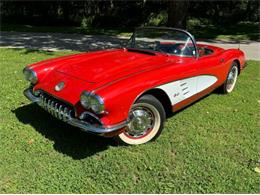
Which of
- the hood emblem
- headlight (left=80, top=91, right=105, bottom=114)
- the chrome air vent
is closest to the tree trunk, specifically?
the chrome air vent

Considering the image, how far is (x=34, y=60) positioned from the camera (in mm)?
8305

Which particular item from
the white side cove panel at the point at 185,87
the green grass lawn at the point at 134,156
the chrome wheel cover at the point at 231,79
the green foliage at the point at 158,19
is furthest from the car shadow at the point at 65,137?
the green foliage at the point at 158,19

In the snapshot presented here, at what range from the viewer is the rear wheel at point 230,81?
5.64 m

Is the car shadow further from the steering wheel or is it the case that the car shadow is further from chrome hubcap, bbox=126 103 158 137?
the steering wheel

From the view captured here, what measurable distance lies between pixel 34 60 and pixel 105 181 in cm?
594

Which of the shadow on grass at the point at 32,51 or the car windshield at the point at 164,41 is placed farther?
the shadow on grass at the point at 32,51

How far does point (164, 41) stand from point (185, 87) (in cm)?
96

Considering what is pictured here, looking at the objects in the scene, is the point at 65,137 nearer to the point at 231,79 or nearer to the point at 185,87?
the point at 185,87

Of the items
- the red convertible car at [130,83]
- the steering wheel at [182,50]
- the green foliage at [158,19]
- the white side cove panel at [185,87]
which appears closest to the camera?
the red convertible car at [130,83]

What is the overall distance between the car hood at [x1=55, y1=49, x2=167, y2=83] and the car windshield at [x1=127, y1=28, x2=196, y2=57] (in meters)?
0.22

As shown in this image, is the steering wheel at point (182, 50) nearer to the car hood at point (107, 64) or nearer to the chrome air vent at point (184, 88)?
the car hood at point (107, 64)

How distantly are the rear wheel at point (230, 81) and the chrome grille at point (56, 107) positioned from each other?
3194 mm

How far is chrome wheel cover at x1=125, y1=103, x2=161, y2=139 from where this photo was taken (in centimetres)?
369

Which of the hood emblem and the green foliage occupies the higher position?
the green foliage
